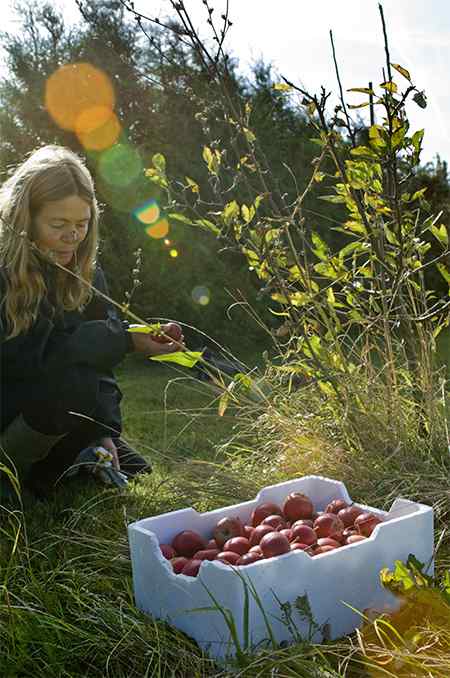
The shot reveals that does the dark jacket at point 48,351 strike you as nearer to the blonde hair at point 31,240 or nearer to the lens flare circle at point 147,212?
the blonde hair at point 31,240

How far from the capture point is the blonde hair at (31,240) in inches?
110

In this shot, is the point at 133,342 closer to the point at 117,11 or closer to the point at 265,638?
the point at 265,638

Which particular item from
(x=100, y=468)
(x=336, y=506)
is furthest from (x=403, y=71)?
(x=100, y=468)

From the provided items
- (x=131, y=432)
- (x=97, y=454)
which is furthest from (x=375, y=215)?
(x=131, y=432)

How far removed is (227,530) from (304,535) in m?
0.19

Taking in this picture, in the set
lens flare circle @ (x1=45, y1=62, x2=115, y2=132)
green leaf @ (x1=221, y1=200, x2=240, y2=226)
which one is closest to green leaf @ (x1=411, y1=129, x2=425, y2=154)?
green leaf @ (x1=221, y1=200, x2=240, y2=226)

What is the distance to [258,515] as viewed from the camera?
6.53 ft

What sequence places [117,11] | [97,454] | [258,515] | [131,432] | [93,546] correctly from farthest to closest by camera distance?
[117,11], [131,432], [97,454], [93,546], [258,515]

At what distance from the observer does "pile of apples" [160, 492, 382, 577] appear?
172cm

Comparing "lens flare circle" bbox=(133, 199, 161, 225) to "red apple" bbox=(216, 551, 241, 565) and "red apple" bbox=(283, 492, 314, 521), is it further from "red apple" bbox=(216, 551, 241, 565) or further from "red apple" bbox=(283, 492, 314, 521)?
"red apple" bbox=(216, 551, 241, 565)

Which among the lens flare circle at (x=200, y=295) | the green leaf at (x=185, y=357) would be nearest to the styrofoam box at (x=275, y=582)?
the green leaf at (x=185, y=357)

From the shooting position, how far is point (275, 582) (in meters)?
1.61

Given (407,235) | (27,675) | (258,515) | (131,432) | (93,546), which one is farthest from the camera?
(131,432)

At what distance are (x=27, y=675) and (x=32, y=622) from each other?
116 mm
